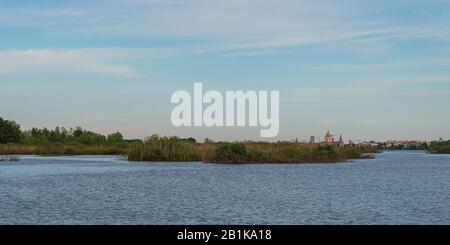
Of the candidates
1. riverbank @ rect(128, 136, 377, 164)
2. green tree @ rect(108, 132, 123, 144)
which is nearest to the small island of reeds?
riverbank @ rect(128, 136, 377, 164)

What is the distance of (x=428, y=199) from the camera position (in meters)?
36.5

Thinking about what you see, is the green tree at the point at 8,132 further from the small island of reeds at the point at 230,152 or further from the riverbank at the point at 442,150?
the riverbank at the point at 442,150

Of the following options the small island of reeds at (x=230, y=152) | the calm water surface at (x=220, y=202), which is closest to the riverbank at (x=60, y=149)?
the small island of reeds at (x=230, y=152)

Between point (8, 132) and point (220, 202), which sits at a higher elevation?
point (8, 132)

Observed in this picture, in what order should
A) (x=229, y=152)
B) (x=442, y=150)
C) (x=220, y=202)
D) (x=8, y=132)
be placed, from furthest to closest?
(x=442, y=150) → (x=8, y=132) → (x=229, y=152) → (x=220, y=202)

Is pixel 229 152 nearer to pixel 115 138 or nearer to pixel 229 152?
pixel 229 152

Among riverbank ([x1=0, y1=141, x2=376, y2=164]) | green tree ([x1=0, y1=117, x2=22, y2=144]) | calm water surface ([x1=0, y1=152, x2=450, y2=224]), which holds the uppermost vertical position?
green tree ([x1=0, y1=117, x2=22, y2=144])

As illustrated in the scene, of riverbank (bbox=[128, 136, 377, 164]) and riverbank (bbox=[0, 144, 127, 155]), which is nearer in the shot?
riverbank (bbox=[128, 136, 377, 164])

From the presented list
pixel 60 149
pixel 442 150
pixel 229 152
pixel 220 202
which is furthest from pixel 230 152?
pixel 442 150

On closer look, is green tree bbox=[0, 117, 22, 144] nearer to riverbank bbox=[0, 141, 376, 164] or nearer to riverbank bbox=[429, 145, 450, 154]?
riverbank bbox=[0, 141, 376, 164]
